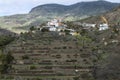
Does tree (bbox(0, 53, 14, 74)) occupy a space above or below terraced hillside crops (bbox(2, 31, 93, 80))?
above

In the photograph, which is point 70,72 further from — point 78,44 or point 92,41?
point 92,41

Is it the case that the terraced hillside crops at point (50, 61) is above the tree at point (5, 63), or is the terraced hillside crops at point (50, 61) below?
below

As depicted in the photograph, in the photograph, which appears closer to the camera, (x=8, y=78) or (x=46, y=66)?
(x=8, y=78)

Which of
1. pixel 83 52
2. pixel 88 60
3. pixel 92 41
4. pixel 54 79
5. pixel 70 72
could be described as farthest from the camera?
pixel 92 41

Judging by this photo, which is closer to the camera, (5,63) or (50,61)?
(5,63)

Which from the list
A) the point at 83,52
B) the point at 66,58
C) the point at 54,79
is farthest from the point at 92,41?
the point at 54,79

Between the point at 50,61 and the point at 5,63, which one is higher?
the point at 5,63

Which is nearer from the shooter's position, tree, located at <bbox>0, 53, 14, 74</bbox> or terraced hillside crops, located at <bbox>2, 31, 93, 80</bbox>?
terraced hillside crops, located at <bbox>2, 31, 93, 80</bbox>

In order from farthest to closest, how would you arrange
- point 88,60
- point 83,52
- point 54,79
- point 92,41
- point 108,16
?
1. point 108,16
2. point 92,41
3. point 83,52
4. point 88,60
5. point 54,79
